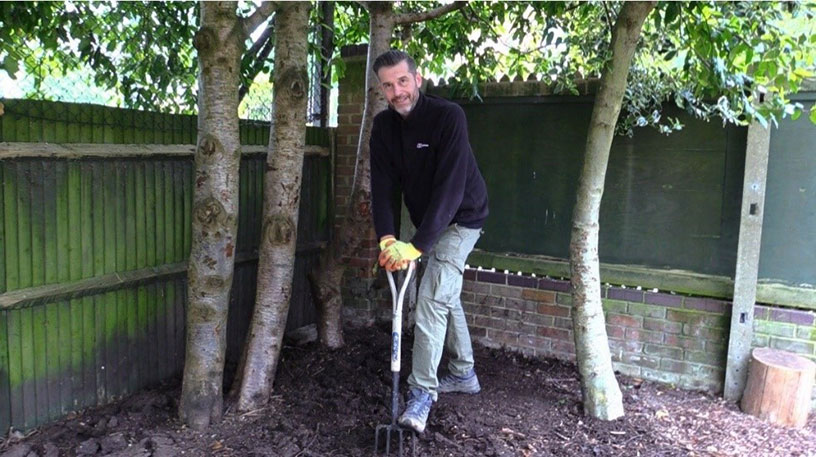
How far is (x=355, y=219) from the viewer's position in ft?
14.4

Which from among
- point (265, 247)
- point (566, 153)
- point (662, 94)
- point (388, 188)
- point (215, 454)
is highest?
point (662, 94)

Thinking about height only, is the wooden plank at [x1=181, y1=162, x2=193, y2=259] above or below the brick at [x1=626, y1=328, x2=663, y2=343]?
above

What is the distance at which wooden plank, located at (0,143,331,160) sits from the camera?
3.08m

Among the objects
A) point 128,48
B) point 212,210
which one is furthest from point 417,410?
point 128,48

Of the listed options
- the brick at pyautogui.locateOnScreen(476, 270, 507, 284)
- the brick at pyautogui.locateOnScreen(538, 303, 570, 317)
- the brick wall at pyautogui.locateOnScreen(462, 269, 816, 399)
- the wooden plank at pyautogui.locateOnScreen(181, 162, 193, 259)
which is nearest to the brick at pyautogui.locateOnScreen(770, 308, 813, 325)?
the brick wall at pyautogui.locateOnScreen(462, 269, 816, 399)

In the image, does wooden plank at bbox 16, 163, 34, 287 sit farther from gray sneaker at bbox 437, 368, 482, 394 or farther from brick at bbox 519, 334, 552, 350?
brick at bbox 519, 334, 552, 350

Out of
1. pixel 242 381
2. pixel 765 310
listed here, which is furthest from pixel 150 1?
pixel 765 310

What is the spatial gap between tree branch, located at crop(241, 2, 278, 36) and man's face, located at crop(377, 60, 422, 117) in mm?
672

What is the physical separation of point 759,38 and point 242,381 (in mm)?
3497

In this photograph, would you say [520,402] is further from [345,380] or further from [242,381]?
[242,381]

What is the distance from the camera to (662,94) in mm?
4125

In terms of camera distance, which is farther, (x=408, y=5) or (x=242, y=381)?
(x=408, y=5)

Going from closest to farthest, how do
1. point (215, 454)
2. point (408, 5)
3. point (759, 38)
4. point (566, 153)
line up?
point (215, 454), point (759, 38), point (566, 153), point (408, 5)

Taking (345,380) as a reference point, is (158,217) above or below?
above
